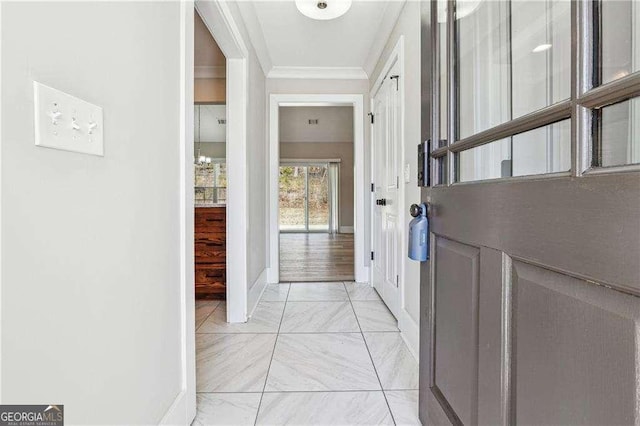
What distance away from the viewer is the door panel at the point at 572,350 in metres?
0.49

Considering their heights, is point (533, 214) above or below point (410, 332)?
above

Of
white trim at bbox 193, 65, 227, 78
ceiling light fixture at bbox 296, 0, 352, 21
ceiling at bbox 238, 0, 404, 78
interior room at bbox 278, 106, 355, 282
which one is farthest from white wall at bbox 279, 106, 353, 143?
ceiling light fixture at bbox 296, 0, 352, 21

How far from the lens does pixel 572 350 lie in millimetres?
582

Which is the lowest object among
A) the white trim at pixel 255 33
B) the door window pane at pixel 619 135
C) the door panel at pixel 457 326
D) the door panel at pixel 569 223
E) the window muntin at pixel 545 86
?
the door panel at pixel 457 326

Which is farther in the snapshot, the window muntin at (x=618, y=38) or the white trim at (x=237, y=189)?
the white trim at (x=237, y=189)

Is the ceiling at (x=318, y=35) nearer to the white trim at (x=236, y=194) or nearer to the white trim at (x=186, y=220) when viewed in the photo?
the white trim at (x=236, y=194)

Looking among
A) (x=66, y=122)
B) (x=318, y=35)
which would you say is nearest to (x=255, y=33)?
(x=318, y=35)

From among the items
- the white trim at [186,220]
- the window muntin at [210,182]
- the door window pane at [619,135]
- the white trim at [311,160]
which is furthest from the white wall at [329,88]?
the white trim at [311,160]

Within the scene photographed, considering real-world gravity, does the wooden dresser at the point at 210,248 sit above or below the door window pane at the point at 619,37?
below

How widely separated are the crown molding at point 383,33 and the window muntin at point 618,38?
6.20ft

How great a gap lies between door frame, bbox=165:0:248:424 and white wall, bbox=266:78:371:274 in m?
1.05

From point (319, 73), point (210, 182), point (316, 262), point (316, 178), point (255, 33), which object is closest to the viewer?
point (255, 33)

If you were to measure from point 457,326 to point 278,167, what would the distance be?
278cm

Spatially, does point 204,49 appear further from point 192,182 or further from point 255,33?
point 192,182
